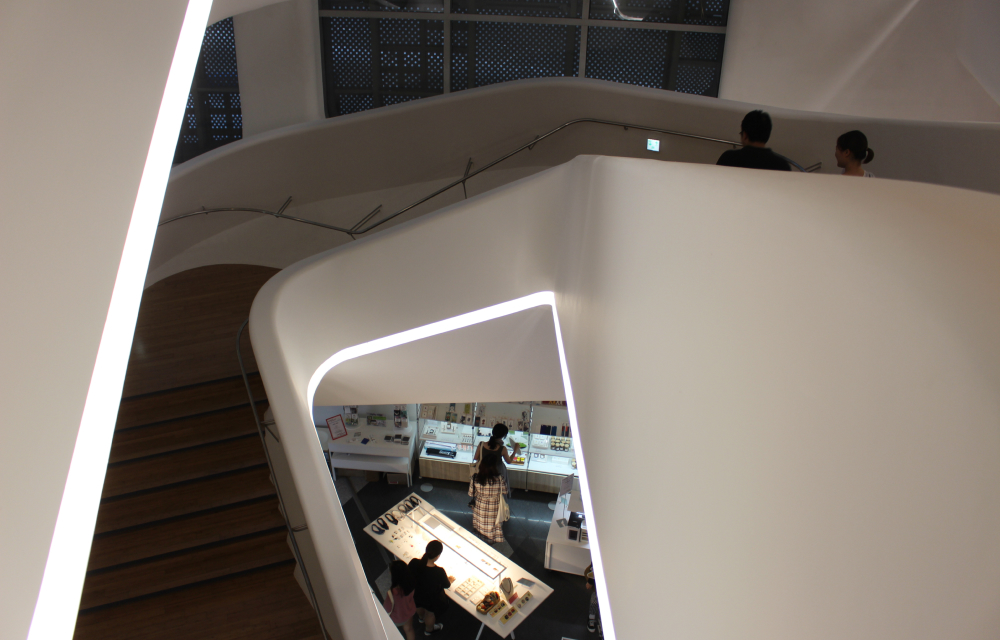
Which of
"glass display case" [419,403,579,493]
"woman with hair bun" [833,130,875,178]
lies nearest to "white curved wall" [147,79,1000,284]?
"woman with hair bun" [833,130,875,178]

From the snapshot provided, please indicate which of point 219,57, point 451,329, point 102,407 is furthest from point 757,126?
point 219,57

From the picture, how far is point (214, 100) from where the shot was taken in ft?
25.4

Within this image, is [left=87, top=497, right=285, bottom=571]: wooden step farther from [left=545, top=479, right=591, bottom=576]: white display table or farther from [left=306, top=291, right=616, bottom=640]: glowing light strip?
[left=545, top=479, right=591, bottom=576]: white display table

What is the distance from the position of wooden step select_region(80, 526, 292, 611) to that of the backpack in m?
2.53

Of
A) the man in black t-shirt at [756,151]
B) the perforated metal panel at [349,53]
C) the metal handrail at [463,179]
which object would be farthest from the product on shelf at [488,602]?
the perforated metal panel at [349,53]

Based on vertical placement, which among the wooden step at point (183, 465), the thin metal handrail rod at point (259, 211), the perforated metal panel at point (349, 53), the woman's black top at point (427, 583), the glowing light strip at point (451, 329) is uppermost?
the perforated metal panel at point (349, 53)

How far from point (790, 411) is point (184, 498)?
13.6 ft

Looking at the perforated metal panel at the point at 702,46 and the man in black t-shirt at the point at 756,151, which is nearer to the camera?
the man in black t-shirt at the point at 756,151

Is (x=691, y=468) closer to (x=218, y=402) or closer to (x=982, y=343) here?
(x=982, y=343)

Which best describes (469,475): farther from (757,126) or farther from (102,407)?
(102,407)

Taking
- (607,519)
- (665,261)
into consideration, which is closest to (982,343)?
(665,261)

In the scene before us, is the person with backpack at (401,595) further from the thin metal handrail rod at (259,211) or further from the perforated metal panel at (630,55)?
the perforated metal panel at (630,55)

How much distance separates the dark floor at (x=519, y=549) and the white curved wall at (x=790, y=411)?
15.3 feet

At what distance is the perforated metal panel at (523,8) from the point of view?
25.1ft
